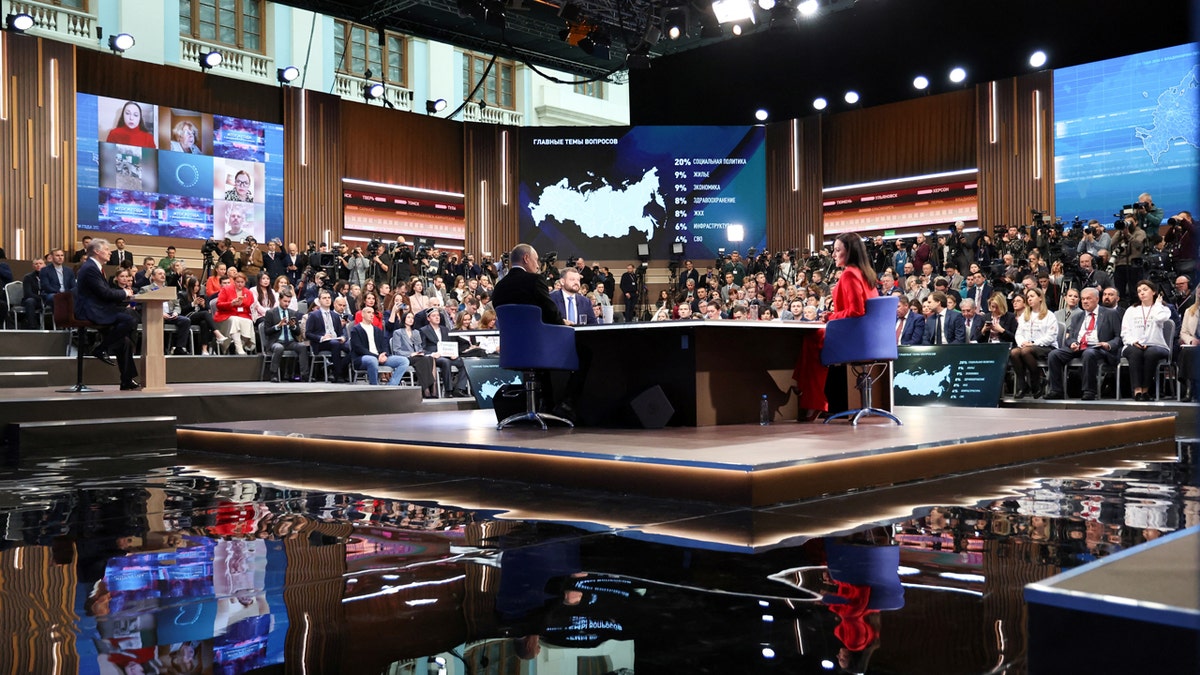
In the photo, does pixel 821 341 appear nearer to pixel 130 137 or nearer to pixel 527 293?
pixel 527 293

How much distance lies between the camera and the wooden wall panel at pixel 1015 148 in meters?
13.7

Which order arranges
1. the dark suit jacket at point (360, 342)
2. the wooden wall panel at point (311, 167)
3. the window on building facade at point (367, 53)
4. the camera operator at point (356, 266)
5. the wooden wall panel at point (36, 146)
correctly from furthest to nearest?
the window on building facade at point (367, 53), the wooden wall panel at point (311, 167), the camera operator at point (356, 266), the wooden wall panel at point (36, 146), the dark suit jacket at point (360, 342)

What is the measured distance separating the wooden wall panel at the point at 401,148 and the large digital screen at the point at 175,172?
1.37 metres

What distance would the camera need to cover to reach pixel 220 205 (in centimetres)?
1408

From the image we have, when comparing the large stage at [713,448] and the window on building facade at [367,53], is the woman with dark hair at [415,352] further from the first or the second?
the window on building facade at [367,53]

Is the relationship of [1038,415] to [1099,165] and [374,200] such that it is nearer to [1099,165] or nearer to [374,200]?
[1099,165]

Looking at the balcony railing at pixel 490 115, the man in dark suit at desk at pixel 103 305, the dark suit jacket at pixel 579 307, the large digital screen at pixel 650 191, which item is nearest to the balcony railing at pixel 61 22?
the balcony railing at pixel 490 115

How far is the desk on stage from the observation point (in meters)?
4.87

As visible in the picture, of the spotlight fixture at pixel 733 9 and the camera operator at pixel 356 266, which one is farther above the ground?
the spotlight fixture at pixel 733 9

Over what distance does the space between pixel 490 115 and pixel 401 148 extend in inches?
139

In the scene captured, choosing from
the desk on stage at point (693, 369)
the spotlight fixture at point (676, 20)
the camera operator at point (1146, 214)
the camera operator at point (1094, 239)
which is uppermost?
the spotlight fixture at point (676, 20)

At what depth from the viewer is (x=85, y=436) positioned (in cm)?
563

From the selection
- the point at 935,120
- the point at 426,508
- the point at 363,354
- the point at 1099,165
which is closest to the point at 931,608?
the point at 426,508

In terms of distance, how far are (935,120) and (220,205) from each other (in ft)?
36.9
